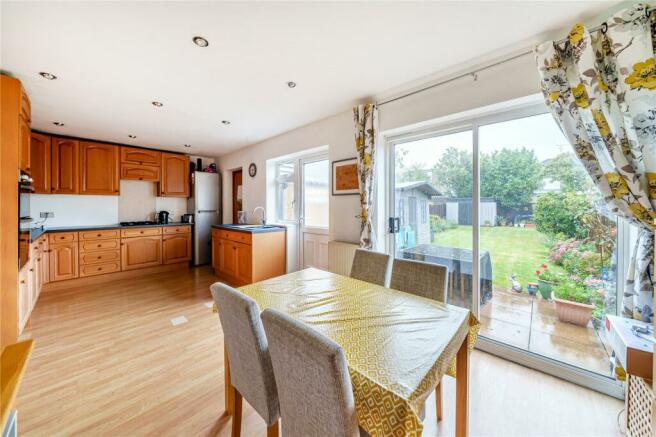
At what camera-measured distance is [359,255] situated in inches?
83.5

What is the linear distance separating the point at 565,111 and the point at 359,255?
1665 mm

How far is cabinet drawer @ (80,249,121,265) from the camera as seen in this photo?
388 centimetres

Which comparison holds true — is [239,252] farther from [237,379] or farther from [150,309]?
[237,379]

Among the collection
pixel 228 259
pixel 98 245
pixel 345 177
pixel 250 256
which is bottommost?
pixel 228 259

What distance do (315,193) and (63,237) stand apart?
3772 millimetres

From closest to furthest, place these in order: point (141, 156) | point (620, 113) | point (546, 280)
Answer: point (620, 113) → point (546, 280) → point (141, 156)

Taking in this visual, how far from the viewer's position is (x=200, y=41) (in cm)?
170

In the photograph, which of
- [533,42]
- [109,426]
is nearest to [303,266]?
[109,426]

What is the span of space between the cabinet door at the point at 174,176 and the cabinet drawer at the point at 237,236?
1.68 m

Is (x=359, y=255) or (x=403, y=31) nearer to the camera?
(x=403, y=31)

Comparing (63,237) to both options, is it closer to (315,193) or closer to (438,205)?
(315,193)

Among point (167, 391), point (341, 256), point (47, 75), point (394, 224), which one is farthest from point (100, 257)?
point (394, 224)

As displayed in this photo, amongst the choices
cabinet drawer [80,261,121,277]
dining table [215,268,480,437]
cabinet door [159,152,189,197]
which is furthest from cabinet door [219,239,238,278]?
dining table [215,268,480,437]

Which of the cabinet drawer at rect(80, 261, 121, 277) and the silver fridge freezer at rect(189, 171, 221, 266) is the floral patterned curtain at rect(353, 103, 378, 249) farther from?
the cabinet drawer at rect(80, 261, 121, 277)
